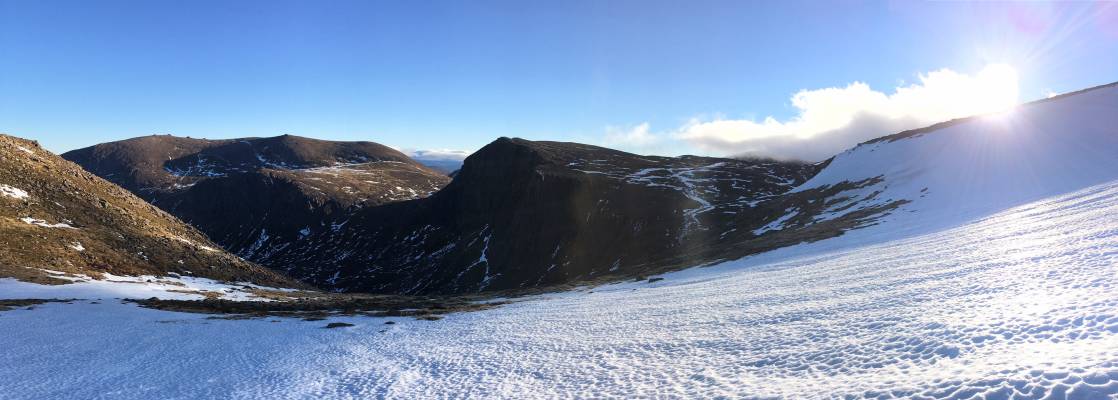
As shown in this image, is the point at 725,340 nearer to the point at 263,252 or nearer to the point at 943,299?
the point at 943,299

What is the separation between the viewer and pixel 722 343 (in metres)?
15.4

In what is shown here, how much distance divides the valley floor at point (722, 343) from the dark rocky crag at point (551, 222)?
166 feet

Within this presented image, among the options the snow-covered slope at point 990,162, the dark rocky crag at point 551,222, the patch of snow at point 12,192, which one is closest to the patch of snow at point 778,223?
the dark rocky crag at point 551,222

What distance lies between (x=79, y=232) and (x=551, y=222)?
3868 inches

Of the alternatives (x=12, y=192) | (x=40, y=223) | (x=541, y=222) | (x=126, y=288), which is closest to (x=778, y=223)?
(x=541, y=222)

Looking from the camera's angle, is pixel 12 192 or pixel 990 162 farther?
pixel 990 162

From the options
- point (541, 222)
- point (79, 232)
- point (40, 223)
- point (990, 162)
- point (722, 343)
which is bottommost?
point (722, 343)

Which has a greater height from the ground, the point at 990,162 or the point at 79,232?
the point at 990,162

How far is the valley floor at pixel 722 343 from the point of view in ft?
32.0

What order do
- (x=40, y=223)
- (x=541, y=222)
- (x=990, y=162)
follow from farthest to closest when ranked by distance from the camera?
(x=541, y=222) → (x=990, y=162) → (x=40, y=223)

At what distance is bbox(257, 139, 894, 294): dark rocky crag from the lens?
107 m

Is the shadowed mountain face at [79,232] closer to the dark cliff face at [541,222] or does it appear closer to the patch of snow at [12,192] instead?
the patch of snow at [12,192]

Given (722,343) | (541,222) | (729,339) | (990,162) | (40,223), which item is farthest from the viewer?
(541,222)

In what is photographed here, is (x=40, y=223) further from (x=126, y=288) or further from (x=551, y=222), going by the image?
(x=551, y=222)
